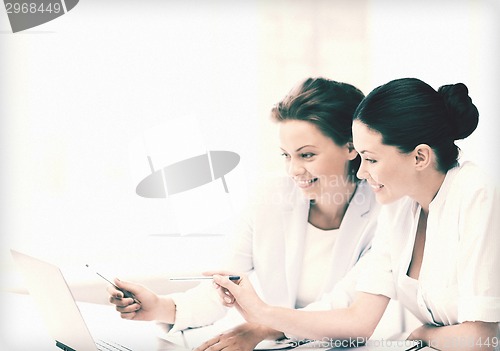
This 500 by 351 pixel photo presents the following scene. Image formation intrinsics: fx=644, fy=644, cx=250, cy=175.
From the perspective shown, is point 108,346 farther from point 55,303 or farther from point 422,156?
point 422,156

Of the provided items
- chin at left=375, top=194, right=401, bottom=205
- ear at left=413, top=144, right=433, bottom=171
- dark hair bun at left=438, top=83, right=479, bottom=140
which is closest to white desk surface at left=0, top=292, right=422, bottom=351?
chin at left=375, top=194, right=401, bottom=205

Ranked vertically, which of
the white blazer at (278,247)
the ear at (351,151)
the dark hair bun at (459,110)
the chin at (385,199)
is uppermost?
the dark hair bun at (459,110)

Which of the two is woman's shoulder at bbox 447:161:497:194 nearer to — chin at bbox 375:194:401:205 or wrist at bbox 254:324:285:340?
chin at bbox 375:194:401:205

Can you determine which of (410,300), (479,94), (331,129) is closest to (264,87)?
(331,129)

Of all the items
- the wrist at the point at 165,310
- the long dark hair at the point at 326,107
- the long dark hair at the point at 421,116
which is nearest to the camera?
the long dark hair at the point at 421,116

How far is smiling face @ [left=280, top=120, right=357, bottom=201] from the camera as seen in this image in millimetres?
1843

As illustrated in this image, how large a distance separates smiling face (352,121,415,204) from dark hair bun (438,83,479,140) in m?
0.15

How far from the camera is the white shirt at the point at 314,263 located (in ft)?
6.23

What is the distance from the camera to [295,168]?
1.88 metres

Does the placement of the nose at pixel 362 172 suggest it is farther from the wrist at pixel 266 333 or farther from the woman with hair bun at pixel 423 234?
the wrist at pixel 266 333

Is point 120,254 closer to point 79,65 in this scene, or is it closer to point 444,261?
point 79,65

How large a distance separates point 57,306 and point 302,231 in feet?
2.41

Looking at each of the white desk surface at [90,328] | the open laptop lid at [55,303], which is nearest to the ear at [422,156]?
the white desk surface at [90,328]

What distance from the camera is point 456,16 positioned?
6.28 feet
